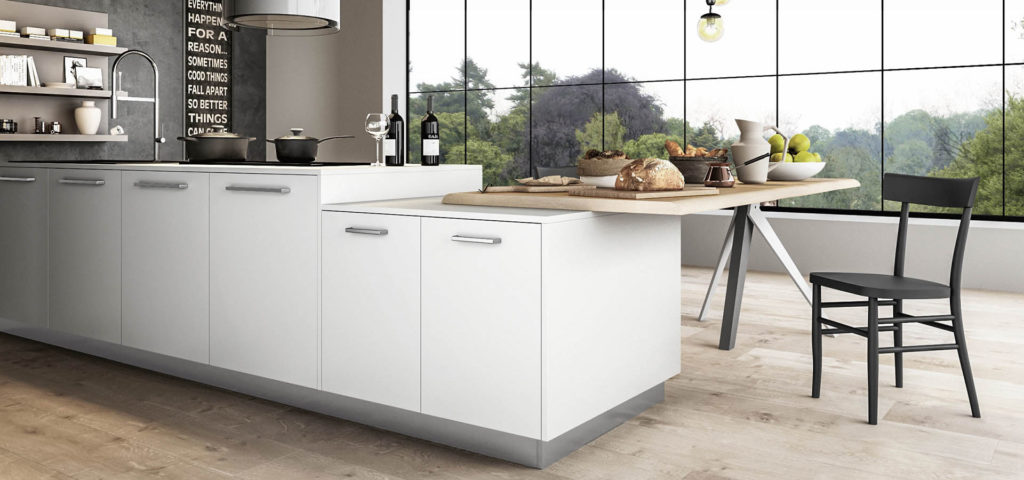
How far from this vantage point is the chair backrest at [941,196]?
3.03m

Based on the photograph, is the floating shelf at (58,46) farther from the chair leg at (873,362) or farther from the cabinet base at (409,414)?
the chair leg at (873,362)

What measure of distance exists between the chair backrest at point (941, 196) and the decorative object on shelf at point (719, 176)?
61cm

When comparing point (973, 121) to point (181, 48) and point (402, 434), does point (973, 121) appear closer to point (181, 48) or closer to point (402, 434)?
point (181, 48)

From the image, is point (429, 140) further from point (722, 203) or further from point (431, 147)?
point (722, 203)

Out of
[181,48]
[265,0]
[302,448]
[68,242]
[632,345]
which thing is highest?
[181,48]

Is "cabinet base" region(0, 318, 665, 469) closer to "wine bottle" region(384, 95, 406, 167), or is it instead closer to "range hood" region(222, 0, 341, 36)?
"wine bottle" region(384, 95, 406, 167)

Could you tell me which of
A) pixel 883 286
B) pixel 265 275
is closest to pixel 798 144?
pixel 883 286

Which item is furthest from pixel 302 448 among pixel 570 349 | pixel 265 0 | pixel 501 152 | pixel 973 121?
pixel 973 121

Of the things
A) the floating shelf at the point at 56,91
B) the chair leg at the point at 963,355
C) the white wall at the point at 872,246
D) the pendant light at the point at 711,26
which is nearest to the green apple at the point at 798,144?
the chair leg at the point at 963,355

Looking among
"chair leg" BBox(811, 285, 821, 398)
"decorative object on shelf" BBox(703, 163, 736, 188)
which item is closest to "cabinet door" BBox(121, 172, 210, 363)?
"decorative object on shelf" BBox(703, 163, 736, 188)

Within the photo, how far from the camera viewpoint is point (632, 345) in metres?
2.88

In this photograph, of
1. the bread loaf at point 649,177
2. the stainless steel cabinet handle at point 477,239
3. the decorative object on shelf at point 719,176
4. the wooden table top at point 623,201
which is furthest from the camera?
the decorative object on shelf at point 719,176

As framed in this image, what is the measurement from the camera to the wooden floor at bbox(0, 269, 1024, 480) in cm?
253

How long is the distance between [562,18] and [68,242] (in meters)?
25.0
